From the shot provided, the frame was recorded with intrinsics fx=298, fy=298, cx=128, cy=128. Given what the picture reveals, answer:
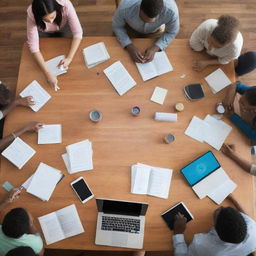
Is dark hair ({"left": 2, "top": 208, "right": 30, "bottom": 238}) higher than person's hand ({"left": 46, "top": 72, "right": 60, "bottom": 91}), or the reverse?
person's hand ({"left": 46, "top": 72, "right": 60, "bottom": 91})

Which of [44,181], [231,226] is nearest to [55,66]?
[44,181]

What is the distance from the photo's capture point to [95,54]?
7.55 feet

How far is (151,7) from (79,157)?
45.0 inches

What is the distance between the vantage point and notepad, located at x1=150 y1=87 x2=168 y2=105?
2.19 m

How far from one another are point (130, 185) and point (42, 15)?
133cm

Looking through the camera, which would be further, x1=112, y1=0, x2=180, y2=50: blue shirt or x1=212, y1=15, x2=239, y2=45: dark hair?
x1=112, y1=0, x2=180, y2=50: blue shirt

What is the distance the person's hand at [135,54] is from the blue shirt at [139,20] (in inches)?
1.6

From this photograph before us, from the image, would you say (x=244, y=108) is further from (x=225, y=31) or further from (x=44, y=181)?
(x=44, y=181)

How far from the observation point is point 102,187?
78.7 inches

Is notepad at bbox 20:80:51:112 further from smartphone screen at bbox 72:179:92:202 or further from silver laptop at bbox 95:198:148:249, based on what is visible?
silver laptop at bbox 95:198:148:249

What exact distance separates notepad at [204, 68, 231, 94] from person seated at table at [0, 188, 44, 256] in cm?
156

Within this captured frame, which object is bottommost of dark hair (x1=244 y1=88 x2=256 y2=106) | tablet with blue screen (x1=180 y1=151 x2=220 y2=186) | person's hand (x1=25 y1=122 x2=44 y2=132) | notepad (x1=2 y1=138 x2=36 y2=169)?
tablet with blue screen (x1=180 y1=151 x2=220 y2=186)

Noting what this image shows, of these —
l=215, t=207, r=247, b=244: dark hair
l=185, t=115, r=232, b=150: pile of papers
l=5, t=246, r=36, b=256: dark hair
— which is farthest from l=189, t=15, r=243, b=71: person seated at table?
l=5, t=246, r=36, b=256: dark hair

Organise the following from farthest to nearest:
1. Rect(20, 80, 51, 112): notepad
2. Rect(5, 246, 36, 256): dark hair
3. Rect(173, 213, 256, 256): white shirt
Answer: Rect(20, 80, 51, 112): notepad → Rect(173, 213, 256, 256): white shirt → Rect(5, 246, 36, 256): dark hair
